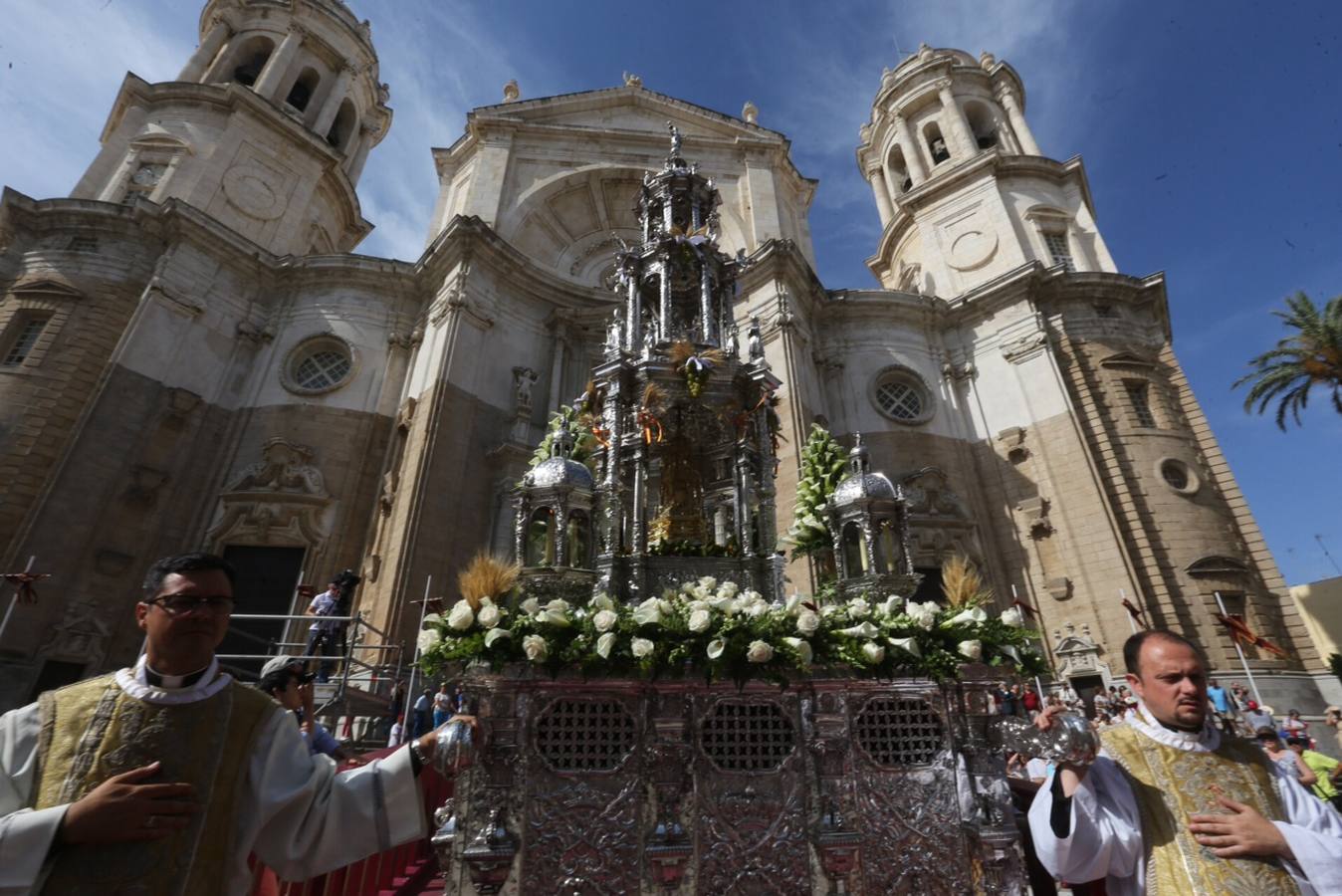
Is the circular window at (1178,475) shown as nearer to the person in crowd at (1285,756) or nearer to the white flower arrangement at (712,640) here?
the person in crowd at (1285,756)

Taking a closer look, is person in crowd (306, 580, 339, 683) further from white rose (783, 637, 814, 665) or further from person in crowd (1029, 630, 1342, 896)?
person in crowd (1029, 630, 1342, 896)

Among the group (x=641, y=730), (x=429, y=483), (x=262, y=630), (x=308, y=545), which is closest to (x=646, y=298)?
(x=641, y=730)

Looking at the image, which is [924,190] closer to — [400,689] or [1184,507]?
[1184,507]

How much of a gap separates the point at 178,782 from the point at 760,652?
3.43 meters

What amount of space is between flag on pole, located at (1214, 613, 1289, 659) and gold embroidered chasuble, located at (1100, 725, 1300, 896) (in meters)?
16.7

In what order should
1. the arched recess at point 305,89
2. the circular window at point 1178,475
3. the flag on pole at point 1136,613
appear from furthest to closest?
the arched recess at point 305,89, the circular window at point 1178,475, the flag on pole at point 1136,613

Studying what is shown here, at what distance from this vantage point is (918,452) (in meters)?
20.6

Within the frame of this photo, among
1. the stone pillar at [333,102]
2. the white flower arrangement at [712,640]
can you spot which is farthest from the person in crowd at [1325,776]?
the stone pillar at [333,102]

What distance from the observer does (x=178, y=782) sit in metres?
2.12

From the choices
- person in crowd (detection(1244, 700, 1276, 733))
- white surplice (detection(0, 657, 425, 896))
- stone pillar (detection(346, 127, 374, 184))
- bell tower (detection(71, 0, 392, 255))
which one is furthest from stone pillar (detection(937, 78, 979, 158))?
white surplice (detection(0, 657, 425, 896))

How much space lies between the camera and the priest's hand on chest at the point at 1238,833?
2.53 metres

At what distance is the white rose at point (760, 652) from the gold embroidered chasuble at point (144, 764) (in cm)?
316

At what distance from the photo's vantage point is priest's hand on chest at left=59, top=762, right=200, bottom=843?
189 centimetres

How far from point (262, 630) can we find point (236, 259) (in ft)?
39.1
